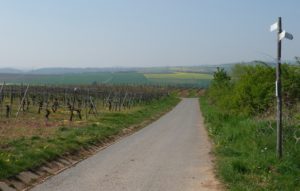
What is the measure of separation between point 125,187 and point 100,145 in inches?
366

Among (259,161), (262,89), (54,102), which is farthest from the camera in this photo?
(54,102)

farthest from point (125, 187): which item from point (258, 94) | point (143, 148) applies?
point (258, 94)

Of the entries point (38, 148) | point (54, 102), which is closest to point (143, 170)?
point (38, 148)

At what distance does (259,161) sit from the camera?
1316 centimetres

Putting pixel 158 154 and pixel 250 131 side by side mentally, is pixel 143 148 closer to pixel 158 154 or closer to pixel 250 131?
pixel 158 154

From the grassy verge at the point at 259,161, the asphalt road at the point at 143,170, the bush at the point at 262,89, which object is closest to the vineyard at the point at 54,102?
the bush at the point at 262,89

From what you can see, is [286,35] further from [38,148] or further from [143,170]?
[38,148]

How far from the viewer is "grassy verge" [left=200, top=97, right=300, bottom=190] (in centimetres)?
1130

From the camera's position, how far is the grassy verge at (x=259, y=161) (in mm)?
11297

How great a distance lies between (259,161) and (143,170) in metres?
3.17

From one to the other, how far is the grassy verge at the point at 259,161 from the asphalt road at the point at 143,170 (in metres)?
0.54

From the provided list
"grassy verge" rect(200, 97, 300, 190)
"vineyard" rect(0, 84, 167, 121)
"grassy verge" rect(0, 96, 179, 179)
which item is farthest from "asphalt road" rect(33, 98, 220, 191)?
"vineyard" rect(0, 84, 167, 121)

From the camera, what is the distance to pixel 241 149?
16766 millimetres

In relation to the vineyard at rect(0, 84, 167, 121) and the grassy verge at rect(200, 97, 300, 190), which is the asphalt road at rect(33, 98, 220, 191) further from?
the vineyard at rect(0, 84, 167, 121)
